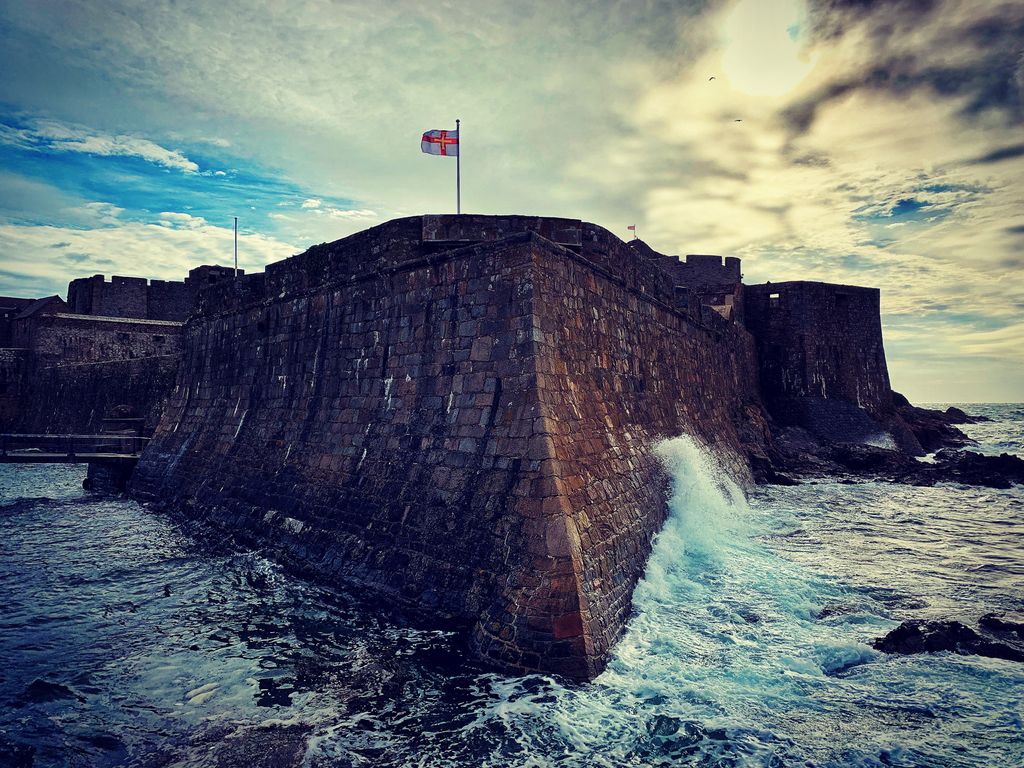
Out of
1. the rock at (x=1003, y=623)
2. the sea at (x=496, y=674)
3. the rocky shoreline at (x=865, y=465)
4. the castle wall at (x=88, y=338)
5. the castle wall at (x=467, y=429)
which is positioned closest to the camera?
the sea at (x=496, y=674)

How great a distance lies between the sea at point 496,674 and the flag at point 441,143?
27.2ft

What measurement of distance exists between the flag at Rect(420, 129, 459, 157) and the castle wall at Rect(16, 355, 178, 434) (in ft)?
56.9

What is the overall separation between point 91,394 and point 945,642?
3377 cm

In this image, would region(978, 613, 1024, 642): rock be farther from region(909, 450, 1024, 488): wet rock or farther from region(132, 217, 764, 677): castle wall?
region(909, 450, 1024, 488): wet rock

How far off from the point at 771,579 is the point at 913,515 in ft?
28.8

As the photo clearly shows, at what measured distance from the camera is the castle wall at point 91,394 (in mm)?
26250

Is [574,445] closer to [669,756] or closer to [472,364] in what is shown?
[472,364]

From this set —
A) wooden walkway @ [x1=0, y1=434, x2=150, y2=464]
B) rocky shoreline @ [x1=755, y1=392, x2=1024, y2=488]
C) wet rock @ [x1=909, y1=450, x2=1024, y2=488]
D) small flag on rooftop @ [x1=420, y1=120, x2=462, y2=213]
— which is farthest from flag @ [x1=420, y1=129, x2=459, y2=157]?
wet rock @ [x1=909, y1=450, x2=1024, y2=488]

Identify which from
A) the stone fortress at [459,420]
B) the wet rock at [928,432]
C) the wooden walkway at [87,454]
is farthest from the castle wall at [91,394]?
the wet rock at [928,432]

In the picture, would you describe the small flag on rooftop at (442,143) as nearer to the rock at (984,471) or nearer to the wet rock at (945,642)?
the wet rock at (945,642)

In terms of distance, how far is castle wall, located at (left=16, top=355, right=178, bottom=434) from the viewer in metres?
26.2

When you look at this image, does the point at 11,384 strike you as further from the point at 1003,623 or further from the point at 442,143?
the point at 1003,623

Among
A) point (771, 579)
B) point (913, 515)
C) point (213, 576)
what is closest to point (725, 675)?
point (771, 579)

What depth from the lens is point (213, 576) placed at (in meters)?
10.1
